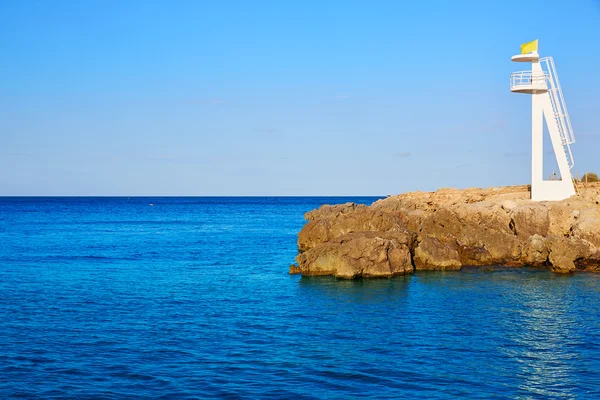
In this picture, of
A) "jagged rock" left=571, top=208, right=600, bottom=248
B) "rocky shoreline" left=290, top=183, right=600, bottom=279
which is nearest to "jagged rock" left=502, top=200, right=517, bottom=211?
"rocky shoreline" left=290, top=183, right=600, bottom=279

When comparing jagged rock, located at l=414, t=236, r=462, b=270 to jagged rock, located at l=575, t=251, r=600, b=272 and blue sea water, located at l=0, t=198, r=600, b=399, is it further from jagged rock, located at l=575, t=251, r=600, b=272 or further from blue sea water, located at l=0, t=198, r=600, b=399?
jagged rock, located at l=575, t=251, r=600, b=272

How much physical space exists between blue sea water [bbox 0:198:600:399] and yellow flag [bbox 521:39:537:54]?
58.1 feet

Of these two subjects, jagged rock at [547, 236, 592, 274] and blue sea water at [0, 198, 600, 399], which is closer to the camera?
blue sea water at [0, 198, 600, 399]

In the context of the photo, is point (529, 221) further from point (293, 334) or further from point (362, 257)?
point (293, 334)

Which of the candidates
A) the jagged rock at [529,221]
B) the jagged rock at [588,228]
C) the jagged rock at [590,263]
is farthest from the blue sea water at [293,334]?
the jagged rock at [529,221]

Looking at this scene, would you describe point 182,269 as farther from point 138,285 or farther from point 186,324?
point 186,324

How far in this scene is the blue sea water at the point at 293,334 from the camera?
64.2 ft

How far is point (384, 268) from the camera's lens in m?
38.0

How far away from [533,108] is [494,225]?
32.8 feet

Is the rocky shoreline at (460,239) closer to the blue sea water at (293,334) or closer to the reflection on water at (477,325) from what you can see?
the reflection on water at (477,325)

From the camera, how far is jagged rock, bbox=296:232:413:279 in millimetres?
37625

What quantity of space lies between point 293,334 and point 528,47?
3332cm

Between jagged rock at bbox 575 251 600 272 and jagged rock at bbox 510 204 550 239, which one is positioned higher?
jagged rock at bbox 510 204 550 239

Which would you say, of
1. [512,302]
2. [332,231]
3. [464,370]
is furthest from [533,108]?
[464,370]
